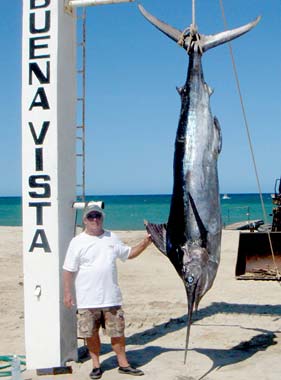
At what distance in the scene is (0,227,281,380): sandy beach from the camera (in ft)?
17.7

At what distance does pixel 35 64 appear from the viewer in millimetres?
5465

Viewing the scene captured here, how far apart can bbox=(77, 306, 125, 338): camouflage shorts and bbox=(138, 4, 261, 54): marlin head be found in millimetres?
2327

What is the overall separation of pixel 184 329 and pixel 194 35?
371cm

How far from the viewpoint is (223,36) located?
4.54 meters

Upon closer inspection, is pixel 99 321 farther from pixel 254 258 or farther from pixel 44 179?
pixel 254 258

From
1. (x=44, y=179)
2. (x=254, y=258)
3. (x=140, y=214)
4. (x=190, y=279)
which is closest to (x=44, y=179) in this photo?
(x=44, y=179)

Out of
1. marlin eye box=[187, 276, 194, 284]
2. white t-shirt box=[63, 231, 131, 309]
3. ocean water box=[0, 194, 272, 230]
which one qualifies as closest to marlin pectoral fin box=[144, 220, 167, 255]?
marlin eye box=[187, 276, 194, 284]

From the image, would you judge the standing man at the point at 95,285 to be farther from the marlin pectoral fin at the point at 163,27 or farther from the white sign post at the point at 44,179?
the marlin pectoral fin at the point at 163,27

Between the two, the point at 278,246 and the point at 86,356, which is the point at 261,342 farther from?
the point at 278,246

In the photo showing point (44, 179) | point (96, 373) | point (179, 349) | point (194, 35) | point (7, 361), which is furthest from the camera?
point (179, 349)

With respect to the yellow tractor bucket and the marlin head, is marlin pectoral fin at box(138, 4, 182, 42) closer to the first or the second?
the marlin head

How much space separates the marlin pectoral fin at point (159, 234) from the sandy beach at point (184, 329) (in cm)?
130

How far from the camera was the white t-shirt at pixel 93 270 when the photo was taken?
511 cm

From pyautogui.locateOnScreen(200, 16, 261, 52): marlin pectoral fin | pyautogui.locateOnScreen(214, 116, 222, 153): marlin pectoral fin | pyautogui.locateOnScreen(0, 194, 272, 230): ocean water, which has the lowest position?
pyautogui.locateOnScreen(0, 194, 272, 230): ocean water
